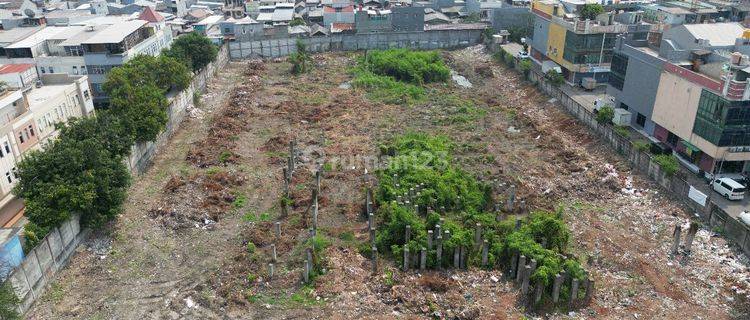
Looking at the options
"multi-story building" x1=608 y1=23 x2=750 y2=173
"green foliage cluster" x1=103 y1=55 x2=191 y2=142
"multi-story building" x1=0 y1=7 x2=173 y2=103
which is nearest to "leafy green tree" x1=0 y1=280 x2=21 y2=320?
→ "green foliage cluster" x1=103 y1=55 x2=191 y2=142

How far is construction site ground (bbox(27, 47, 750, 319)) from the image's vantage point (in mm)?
25000

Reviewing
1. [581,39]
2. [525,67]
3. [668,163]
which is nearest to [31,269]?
[668,163]

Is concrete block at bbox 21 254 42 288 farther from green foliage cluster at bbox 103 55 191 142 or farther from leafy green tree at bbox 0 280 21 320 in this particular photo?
green foliage cluster at bbox 103 55 191 142

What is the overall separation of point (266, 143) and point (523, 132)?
22418 mm

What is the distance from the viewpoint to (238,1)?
10250 cm

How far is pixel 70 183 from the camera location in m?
28.2

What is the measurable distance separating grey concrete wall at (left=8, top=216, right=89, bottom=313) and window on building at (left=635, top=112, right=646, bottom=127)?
41.7 m

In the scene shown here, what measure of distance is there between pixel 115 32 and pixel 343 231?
121 ft

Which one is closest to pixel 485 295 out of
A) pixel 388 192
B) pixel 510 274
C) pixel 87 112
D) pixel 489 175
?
pixel 510 274

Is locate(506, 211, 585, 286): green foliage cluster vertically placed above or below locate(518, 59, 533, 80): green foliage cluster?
below

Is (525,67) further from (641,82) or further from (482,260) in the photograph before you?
(482,260)

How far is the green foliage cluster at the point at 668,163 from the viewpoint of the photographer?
3422 cm

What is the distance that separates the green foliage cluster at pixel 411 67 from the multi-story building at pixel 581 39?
42.0 ft

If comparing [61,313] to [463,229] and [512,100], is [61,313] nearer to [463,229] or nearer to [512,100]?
[463,229]
